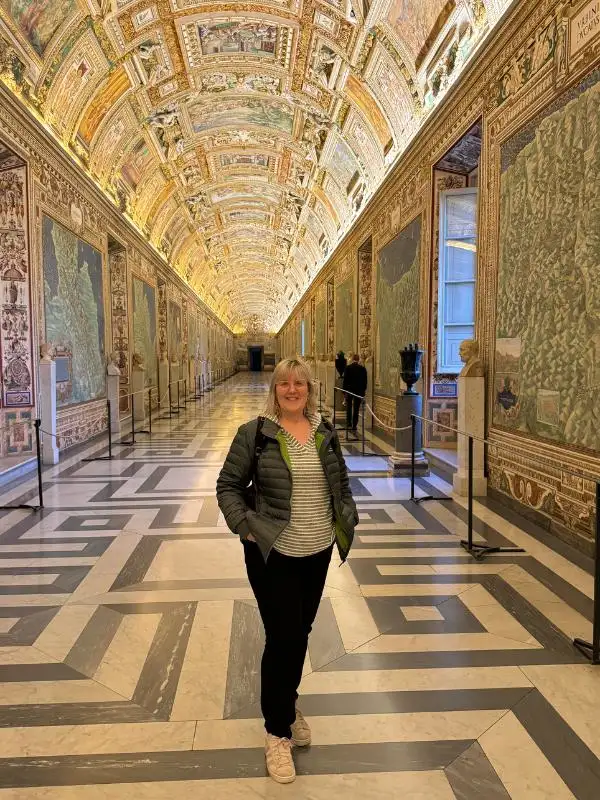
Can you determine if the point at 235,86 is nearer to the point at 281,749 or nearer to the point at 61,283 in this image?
the point at 61,283

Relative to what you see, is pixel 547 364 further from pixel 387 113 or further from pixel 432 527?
pixel 387 113

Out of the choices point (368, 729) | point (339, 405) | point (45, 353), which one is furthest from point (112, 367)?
point (368, 729)

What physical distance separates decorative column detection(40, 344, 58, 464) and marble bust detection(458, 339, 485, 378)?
23.5 ft

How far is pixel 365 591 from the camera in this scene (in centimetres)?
437

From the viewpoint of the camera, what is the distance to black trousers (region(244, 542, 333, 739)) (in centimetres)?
232

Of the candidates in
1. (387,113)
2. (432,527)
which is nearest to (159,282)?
(387,113)

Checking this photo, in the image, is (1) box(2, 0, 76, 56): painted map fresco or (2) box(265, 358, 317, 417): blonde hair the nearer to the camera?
(2) box(265, 358, 317, 417): blonde hair

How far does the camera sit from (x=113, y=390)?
47.5 feet

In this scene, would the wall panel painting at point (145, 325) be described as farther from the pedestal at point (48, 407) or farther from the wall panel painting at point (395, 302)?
the wall panel painting at point (395, 302)

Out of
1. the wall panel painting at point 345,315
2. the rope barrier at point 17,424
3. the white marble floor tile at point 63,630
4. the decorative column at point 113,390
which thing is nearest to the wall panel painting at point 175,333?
the wall panel painting at point 345,315

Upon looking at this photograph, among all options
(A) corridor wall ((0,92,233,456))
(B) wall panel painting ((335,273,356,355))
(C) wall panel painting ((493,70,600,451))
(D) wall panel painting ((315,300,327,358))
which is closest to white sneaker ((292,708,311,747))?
(C) wall panel painting ((493,70,600,451))

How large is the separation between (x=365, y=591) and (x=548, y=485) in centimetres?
269

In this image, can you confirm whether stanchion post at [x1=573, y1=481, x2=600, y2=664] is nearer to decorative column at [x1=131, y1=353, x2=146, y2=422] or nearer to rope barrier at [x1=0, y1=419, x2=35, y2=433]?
rope barrier at [x1=0, y1=419, x2=35, y2=433]

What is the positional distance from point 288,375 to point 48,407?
876 cm
